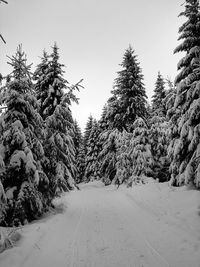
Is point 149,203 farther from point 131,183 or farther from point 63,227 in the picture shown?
point 131,183

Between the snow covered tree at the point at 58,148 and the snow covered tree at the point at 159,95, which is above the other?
the snow covered tree at the point at 159,95

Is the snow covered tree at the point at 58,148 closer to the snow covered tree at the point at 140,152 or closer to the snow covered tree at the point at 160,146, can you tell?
the snow covered tree at the point at 140,152

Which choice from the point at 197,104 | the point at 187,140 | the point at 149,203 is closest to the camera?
the point at 197,104

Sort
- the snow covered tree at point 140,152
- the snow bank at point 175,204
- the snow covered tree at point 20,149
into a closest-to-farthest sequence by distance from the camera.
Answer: the snow bank at point 175,204 → the snow covered tree at point 20,149 → the snow covered tree at point 140,152

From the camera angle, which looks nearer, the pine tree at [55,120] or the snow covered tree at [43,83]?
the pine tree at [55,120]

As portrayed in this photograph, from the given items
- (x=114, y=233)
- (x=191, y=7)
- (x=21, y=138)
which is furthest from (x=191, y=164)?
(x=191, y=7)

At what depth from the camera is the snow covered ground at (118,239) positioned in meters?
6.57

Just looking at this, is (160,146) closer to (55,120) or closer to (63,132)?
(63,132)

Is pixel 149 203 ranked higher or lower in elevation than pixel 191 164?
lower

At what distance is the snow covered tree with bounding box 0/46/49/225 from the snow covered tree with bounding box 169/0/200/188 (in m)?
8.30

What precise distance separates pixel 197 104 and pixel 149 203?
6.96m

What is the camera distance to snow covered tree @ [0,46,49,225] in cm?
1063

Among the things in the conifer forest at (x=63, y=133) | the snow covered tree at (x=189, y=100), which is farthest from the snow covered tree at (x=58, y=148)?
the snow covered tree at (x=189, y=100)

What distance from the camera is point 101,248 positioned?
7.66 meters
